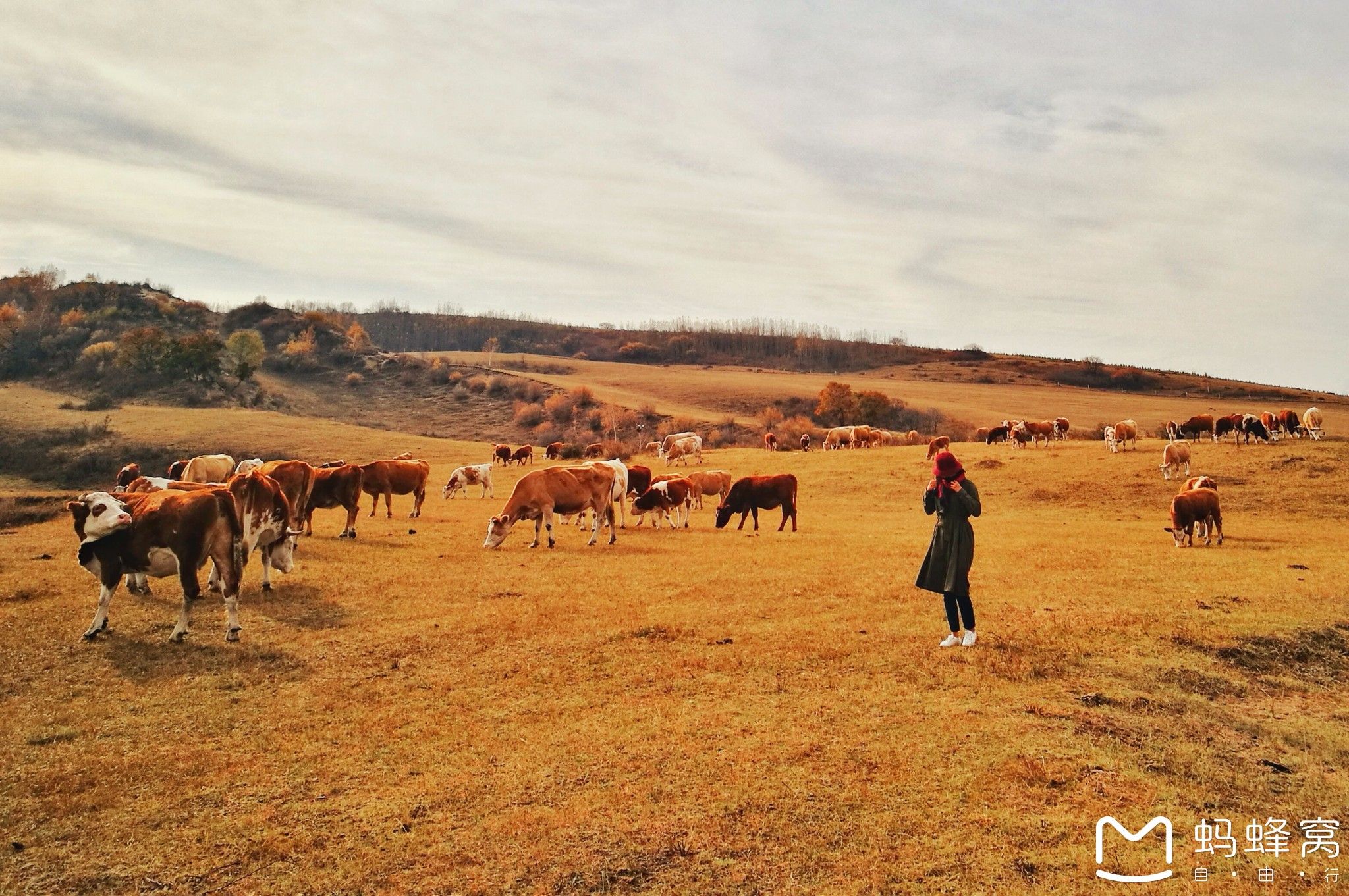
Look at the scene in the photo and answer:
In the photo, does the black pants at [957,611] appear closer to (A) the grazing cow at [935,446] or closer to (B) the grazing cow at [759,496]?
(B) the grazing cow at [759,496]

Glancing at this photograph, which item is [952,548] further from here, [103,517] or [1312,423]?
[1312,423]

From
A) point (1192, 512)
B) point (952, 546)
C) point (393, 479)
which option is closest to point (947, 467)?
point (952, 546)

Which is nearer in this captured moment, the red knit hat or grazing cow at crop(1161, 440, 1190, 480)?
the red knit hat

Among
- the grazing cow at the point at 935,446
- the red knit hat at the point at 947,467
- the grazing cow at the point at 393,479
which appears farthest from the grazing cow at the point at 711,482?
the red knit hat at the point at 947,467

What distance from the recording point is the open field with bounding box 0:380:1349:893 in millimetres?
5777

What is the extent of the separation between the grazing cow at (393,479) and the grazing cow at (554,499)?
6189mm

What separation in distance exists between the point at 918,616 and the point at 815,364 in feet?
484

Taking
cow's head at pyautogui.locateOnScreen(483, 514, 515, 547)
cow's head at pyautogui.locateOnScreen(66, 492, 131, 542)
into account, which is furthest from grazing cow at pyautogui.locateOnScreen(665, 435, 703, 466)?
cow's head at pyautogui.locateOnScreen(66, 492, 131, 542)

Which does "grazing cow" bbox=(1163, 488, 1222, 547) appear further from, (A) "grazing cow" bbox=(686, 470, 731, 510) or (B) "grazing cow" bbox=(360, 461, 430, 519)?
(B) "grazing cow" bbox=(360, 461, 430, 519)

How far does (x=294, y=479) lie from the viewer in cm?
1741

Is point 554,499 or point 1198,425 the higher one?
point 1198,425

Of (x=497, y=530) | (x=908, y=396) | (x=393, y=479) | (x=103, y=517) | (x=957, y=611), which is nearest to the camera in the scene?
(x=103, y=517)

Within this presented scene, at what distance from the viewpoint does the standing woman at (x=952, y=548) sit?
1035 cm

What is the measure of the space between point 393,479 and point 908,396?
8465 centimetres
